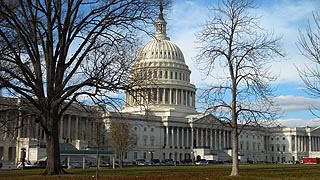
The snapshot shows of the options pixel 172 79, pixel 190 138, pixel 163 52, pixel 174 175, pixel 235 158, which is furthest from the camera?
pixel 163 52

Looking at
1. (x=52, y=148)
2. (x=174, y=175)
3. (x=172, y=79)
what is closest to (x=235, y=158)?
(x=174, y=175)

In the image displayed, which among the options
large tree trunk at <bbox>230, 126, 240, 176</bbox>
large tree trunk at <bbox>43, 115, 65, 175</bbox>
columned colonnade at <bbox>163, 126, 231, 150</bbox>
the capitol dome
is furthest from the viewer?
the capitol dome

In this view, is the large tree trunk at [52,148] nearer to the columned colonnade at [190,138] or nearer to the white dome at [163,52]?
the columned colonnade at [190,138]

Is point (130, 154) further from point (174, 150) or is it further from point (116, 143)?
point (116, 143)

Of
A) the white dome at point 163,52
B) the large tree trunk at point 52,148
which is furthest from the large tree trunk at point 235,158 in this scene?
the white dome at point 163,52

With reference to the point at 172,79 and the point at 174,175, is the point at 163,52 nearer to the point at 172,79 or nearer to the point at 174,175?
the point at 172,79

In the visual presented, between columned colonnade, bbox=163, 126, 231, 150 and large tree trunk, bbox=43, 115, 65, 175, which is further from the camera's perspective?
columned colonnade, bbox=163, 126, 231, 150

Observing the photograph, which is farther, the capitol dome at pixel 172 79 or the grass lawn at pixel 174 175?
the capitol dome at pixel 172 79

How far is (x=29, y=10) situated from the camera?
118ft

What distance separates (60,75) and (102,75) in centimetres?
346

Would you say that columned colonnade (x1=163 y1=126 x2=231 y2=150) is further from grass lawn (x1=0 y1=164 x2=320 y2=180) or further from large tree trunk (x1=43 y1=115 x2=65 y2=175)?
large tree trunk (x1=43 y1=115 x2=65 y2=175)

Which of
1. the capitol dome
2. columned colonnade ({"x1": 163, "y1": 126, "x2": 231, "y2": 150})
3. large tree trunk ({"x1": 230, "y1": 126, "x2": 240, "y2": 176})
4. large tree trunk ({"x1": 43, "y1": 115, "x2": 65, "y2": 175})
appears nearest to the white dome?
the capitol dome

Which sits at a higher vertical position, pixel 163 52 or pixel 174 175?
pixel 163 52

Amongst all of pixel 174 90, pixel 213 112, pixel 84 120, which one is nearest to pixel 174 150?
pixel 174 90
